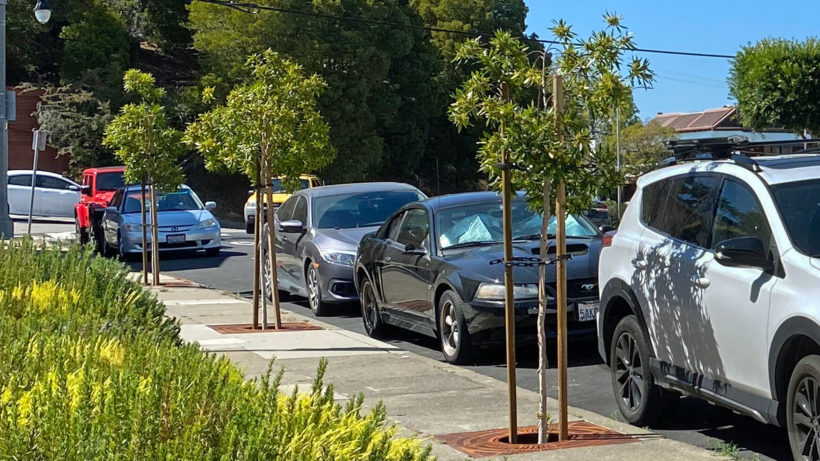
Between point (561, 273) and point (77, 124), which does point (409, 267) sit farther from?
point (77, 124)

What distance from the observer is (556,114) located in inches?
271

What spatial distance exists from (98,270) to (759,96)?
30742 millimetres

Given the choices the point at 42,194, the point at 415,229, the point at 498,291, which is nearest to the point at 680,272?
the point at 498,291

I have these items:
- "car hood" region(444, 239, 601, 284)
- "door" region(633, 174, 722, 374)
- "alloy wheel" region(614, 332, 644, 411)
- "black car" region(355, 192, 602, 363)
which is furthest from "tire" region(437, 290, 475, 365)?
"door" region(633, 174, 722, 374)

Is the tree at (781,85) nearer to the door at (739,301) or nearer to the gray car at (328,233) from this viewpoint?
the gray car at (328,233)

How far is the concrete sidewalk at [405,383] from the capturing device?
685 centimetres

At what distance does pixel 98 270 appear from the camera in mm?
9852

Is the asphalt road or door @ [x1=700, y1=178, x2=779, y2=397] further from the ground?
door @ [x1=700, y1=178, x2=779, y2=397]

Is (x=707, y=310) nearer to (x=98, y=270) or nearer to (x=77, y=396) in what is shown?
(x=77, y=396)

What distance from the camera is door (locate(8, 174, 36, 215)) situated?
3778 centimetres

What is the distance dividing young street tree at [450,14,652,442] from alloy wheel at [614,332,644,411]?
76 cm

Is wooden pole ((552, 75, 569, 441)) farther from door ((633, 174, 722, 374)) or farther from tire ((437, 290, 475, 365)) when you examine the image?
tire ((437, 290, 475, 365))

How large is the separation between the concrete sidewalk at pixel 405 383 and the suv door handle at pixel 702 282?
0.94m

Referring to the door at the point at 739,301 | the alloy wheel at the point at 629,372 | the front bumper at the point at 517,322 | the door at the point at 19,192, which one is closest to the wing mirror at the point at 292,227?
the front bumper at the point at 517,322
